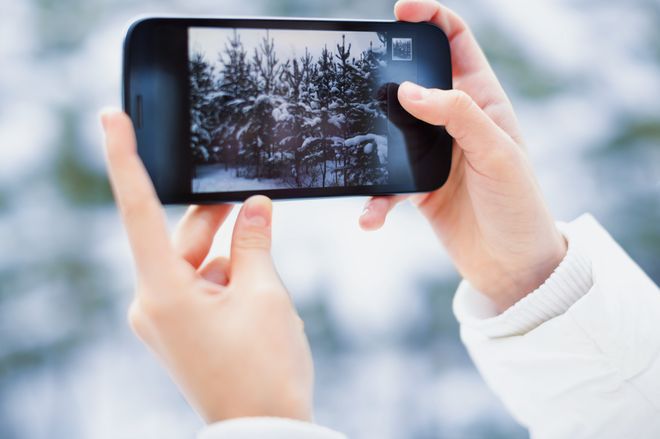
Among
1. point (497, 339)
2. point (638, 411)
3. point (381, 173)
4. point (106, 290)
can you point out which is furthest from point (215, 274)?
point (106, 290)

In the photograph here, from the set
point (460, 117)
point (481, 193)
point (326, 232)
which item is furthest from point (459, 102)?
point (326, 232)

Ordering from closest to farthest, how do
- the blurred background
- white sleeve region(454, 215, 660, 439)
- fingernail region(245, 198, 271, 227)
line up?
fingernail region(245, 198, 271, 227) → white sleeve region(454, 215, 660, 439) → the blurred background

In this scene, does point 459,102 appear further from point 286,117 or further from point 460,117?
point 286,117

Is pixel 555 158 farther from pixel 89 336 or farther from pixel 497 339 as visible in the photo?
pixel 89 336

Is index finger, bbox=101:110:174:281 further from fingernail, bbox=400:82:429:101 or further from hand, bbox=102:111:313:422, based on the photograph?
fingernail, bbox=400:82:429:101

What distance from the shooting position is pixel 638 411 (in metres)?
0.62

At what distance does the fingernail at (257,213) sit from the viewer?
51 centimetres

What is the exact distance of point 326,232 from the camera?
3.82ft

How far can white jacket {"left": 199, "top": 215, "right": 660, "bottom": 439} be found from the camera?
2.04ft

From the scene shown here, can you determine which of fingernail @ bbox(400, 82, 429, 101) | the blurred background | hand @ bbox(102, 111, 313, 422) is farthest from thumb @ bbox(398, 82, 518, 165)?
the blurred background

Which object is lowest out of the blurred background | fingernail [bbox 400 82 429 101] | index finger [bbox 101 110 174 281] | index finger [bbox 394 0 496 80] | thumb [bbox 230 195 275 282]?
the blurred background

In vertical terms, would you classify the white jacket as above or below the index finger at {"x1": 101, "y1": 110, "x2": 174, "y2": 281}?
below

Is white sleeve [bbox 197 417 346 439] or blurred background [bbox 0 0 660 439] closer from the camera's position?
A: white sleeve [bbox 197 417 346 439]

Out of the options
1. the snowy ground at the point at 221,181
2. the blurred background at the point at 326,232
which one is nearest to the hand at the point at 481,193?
the snowy ground at the point at 221,181
